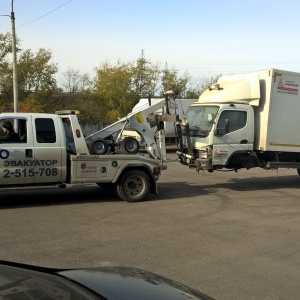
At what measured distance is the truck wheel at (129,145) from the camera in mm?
10164

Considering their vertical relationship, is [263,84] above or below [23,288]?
above

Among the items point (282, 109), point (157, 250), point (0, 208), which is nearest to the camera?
point (157, 250)

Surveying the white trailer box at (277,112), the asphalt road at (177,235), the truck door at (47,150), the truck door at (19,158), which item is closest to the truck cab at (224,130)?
the white trailer box at (277,112)

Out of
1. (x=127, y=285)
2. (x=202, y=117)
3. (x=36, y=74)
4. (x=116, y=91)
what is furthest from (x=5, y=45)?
(x=127, y=285)

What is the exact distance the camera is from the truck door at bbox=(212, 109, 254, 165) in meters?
11.8

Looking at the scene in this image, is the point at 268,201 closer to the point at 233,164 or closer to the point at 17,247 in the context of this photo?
the point at 233,164

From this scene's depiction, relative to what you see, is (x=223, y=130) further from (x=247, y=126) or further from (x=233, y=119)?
(x=247, y=126)

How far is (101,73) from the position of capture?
41094 millimetres

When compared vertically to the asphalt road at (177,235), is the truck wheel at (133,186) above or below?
above

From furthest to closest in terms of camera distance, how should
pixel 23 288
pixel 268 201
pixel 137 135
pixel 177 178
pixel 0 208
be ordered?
pixel 177 178
pixel 137 135
pixel 268 201
pixel 0 208
pixel 23 288

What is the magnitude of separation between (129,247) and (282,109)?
25.9 feet

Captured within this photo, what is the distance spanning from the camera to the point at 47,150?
30.0ft

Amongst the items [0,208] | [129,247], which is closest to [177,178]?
[0,208]

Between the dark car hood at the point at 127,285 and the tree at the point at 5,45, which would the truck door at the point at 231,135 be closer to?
the dark car hood at the point at 127,285
